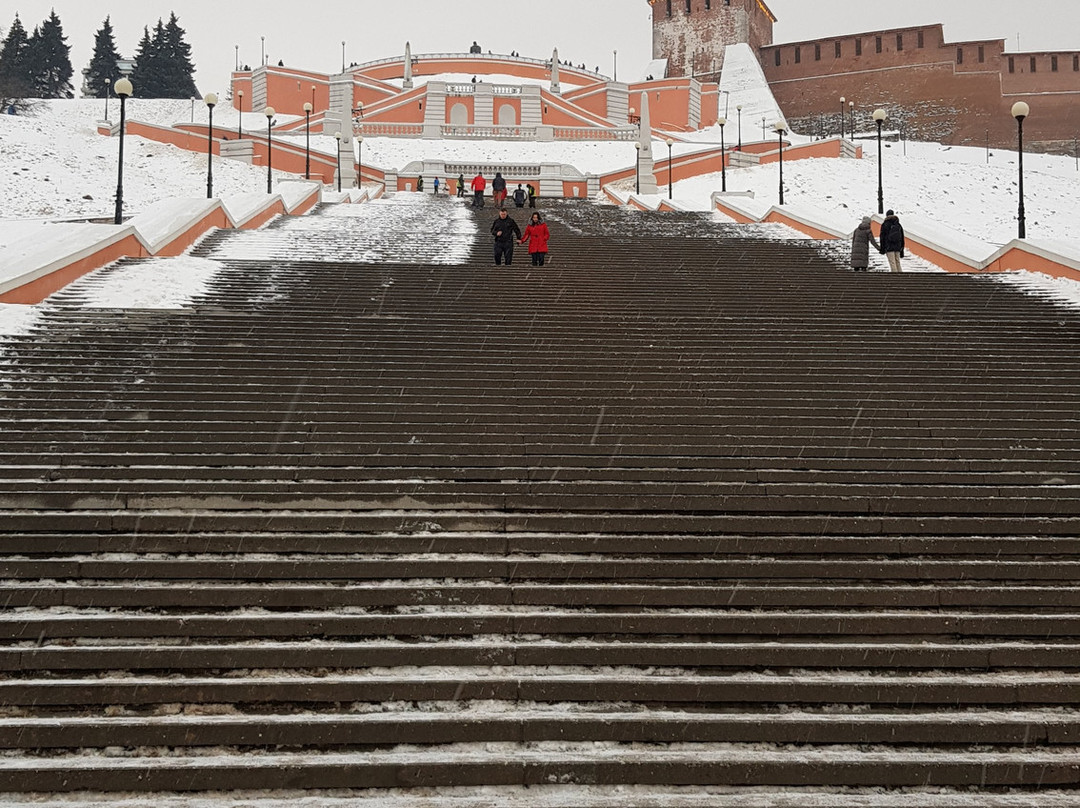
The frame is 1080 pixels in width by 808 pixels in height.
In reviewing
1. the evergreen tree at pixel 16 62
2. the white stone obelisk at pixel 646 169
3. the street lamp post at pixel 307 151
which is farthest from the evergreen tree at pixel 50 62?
the white stone obelisk at pixel 646 169

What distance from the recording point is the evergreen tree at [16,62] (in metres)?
64.0

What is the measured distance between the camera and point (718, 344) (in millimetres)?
9805

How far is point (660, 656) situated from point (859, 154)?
137 ft

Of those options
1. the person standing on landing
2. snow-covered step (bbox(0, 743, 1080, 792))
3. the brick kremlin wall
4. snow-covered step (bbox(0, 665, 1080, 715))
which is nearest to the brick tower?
the brick kremlin wall

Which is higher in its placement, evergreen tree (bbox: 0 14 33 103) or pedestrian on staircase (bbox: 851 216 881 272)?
evergreen tree (bbox: 0 14 33 103)

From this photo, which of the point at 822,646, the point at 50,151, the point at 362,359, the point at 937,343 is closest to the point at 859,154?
the point at 50,151

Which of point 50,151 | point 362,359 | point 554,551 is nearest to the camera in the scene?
point 554,551

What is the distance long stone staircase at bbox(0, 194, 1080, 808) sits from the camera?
4.50 metres

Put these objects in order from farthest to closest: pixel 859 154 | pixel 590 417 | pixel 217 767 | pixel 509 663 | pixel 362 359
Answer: pixel 859 154
pixel 362 359
pixel 590 417
pixel 509 663
pixel 217 767

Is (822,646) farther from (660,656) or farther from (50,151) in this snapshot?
(50,151)

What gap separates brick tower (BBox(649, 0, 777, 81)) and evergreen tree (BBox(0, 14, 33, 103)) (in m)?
46.4

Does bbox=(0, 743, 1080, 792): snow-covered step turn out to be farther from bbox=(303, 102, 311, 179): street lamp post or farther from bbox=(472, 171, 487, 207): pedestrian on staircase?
bbox=(303, 102, 311, 179): street lamp post

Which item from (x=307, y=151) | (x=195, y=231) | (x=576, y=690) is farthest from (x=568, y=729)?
(x=307, y=151)

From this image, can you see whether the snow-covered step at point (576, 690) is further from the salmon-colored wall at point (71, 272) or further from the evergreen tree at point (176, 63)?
the evergreen tree at point (176, 63)
